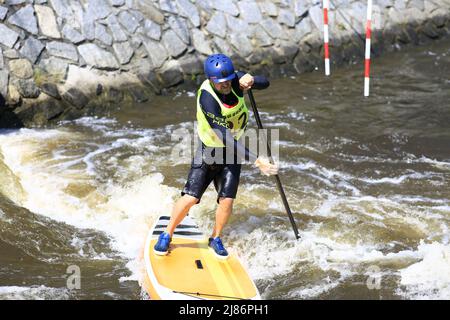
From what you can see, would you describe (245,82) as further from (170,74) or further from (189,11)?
(189,11)

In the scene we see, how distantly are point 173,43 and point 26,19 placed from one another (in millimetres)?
2343

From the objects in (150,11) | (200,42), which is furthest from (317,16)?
(150,11)

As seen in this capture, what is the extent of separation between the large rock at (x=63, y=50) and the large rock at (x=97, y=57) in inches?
4.8

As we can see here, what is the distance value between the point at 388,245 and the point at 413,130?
372 cm

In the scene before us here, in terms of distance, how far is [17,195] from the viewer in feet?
23.6

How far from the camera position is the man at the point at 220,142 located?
16.9 feet

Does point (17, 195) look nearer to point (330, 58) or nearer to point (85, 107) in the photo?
point (85, 107)

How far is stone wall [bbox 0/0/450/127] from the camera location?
9.78 m

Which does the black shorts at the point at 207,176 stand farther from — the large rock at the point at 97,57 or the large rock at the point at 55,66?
the large rock at the point at 97,57

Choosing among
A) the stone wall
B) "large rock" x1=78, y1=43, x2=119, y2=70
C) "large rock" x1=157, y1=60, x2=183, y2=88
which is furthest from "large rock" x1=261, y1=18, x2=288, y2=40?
"large rock" x1=78, y1=43, x2=119, y2=70

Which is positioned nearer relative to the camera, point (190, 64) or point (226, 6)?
point (190, 64)

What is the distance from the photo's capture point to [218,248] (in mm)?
5637

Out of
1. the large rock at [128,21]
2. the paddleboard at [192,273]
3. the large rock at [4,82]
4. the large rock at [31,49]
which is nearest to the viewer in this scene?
the paddleboard at [192,273]

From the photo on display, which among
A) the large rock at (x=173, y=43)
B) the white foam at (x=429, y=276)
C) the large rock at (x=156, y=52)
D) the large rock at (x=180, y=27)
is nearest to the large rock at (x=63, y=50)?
the large rock at (x=156, y=52)
